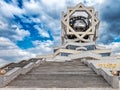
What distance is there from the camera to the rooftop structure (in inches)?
490

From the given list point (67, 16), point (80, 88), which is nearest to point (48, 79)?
point (80, 88)

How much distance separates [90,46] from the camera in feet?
188

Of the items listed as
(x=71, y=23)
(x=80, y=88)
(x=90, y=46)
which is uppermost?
(x=71, y=23)

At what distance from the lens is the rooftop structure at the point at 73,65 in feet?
40.8

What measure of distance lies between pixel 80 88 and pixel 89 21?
174ft

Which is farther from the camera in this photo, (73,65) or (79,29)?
(79,29)

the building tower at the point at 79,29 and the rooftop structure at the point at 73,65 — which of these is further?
the building tower at the point at 79,29

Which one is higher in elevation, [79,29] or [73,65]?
[79,29]

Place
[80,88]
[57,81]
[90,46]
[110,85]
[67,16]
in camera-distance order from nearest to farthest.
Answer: [80,88], [110,85], [57,81], [90,46], [67,16]

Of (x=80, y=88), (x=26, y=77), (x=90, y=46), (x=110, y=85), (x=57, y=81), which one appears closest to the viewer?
(x=80, y=88)

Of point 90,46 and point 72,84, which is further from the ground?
point 90,46

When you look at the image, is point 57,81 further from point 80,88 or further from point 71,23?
point 71,23

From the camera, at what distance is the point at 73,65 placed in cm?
2231

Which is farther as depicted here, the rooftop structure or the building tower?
the building tower
